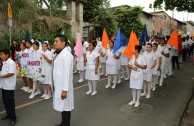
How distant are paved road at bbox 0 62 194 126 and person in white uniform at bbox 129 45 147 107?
399 millimetres

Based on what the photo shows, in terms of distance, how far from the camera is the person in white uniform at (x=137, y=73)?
7121mm

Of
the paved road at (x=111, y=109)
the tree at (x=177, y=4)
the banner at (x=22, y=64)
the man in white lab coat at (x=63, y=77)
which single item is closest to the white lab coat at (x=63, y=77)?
the man in white lab coat at (x=63, y=77)

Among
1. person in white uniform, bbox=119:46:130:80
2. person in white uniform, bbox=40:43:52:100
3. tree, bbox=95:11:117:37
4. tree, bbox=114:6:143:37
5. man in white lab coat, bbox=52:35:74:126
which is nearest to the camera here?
man in white lab coat, bbox=52:35:74:126

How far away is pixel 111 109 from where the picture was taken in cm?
698

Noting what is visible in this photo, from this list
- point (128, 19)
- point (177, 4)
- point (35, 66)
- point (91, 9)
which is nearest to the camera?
point (35, 66)

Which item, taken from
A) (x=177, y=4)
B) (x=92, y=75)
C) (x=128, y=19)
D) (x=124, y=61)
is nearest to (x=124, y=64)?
(x=124, y=61)

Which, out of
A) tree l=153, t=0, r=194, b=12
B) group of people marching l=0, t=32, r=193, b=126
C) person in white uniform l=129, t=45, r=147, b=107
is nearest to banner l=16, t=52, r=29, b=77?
group of people marching l=0, t=32, r=193, b=126

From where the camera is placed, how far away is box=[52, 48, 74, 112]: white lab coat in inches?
190

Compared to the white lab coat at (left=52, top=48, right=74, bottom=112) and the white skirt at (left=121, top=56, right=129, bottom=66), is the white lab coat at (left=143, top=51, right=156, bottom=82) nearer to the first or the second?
the white skirt at (left=121, top=56, right=129, bottom=66)

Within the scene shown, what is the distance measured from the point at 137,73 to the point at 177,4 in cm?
688

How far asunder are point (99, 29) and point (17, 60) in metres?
19.8

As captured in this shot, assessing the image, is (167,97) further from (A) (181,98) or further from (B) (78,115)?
(B) (78,115)

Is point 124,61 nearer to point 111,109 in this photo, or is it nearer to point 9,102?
point 111,109

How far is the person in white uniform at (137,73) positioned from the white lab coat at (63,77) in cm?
255
